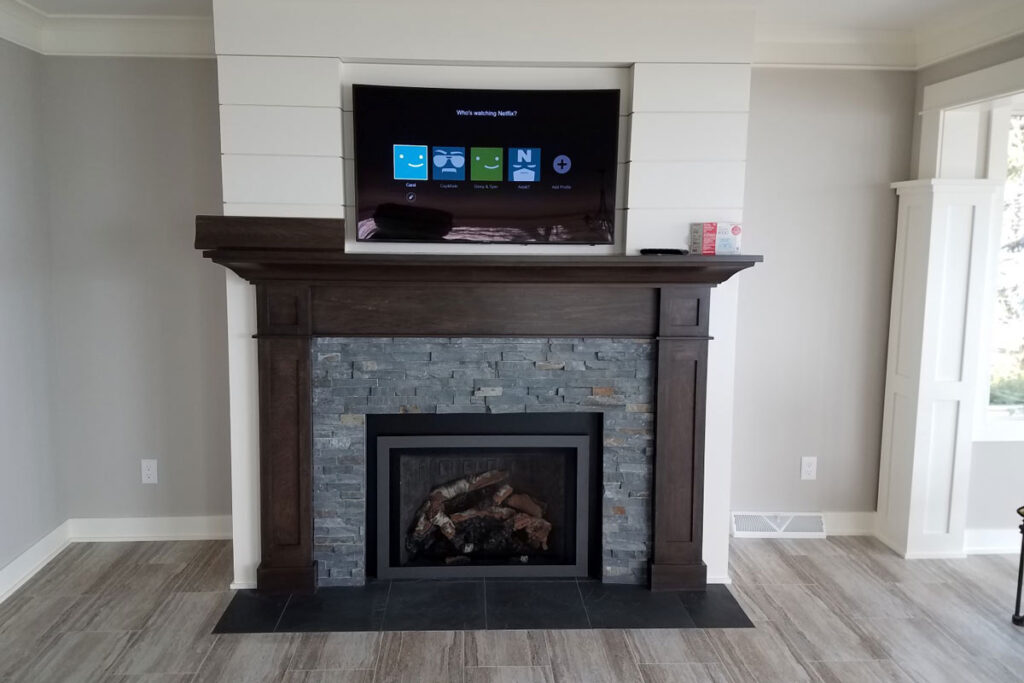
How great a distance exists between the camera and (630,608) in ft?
9.88

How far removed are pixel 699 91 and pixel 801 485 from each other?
2053mm

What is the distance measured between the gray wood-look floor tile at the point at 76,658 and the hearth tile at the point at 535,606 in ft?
4.52

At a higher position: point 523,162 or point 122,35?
point 122,35

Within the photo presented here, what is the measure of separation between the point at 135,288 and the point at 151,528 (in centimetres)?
119

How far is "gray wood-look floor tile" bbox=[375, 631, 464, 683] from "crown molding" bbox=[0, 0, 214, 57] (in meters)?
2.71

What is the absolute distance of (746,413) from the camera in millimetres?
3705


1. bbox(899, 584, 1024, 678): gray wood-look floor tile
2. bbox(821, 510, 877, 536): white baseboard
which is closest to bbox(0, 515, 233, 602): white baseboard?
bbox(821, 510, 877, 536): white baseboard

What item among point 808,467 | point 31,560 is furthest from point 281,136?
point 808,467

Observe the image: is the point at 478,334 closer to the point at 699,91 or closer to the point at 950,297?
the point at 699,91

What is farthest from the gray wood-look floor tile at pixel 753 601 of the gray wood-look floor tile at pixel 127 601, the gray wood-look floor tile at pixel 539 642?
the gray wood-look floor tile at pixel 127 601

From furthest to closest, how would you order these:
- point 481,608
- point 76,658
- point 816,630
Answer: point 481,608
point 816,630
point 76,658

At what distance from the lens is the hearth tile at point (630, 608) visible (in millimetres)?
2902

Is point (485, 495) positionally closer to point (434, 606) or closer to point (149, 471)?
point (434, 606)

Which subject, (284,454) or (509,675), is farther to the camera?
(284,454)
